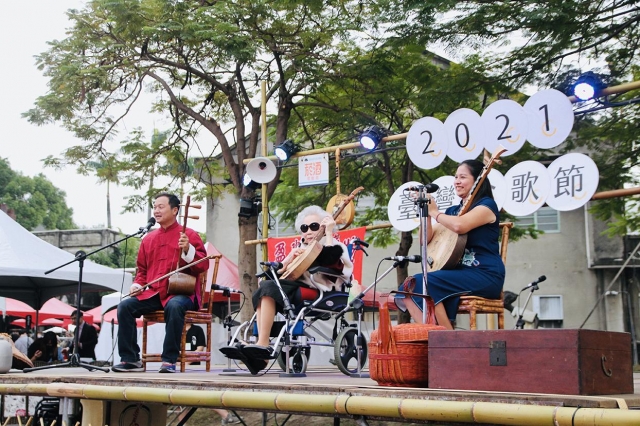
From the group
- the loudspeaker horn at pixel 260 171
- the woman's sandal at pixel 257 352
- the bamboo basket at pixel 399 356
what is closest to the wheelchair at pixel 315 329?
the woman's sandal at pixel 257 352

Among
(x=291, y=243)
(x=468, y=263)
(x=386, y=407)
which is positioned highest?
(x=291, y=243)

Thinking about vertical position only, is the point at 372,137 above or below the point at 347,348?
above

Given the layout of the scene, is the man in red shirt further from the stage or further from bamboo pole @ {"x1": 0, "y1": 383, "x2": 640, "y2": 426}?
bamboo pole @ {"x1": 0, "y1": 383, "x2": 640, "y2": 426}

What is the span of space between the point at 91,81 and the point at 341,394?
10286mm

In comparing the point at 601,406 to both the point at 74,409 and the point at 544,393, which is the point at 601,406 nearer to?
the point at 544,393

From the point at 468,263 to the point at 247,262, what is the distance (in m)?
7.79

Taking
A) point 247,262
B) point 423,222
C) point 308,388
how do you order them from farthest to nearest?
point 247,262
point 423,222
point 308,388

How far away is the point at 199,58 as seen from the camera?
1293 cm

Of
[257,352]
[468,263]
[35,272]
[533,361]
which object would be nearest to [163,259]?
[257,352]

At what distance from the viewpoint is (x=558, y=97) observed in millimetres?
7617

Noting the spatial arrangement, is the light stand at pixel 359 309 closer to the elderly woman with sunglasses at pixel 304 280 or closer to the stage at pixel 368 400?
the elderly woman with sunglasses at pixel 304 280

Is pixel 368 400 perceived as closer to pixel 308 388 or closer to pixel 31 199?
pixel 308 388

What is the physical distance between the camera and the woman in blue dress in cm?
479

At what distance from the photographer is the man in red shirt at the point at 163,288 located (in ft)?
20.4
